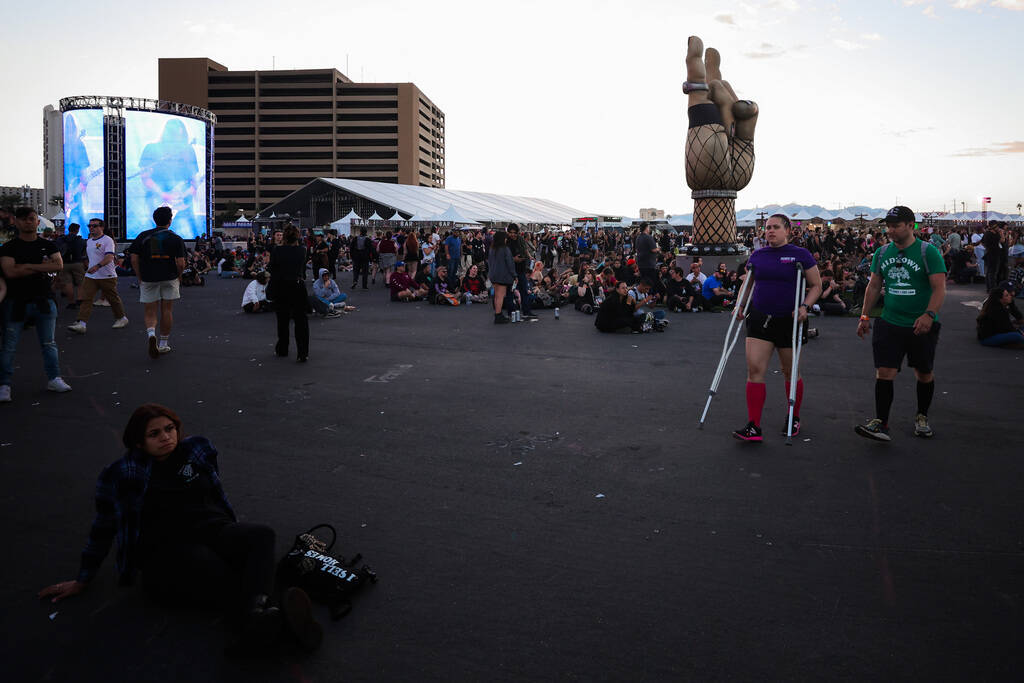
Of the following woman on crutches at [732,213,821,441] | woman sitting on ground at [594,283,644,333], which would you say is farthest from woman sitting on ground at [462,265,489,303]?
woman on crutches at [732,213,821,441]

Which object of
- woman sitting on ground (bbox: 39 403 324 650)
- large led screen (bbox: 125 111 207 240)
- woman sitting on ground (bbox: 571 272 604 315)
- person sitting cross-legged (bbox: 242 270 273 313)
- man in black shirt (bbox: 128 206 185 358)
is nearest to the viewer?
woman sitting on ground (bbox: 39 403 324 650)

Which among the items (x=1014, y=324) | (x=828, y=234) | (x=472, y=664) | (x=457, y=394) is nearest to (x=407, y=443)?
(x=457, y=394)

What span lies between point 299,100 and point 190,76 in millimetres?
17445

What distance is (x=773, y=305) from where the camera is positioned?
242 inches

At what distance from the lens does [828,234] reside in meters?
38.4

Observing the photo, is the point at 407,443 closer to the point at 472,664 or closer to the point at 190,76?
the point at 472,664

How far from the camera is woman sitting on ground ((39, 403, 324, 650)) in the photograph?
333 centimetres

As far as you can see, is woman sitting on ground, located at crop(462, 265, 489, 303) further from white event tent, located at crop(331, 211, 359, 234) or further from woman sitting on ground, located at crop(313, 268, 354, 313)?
white event tent, located at crop(331, 211, 359, 234)

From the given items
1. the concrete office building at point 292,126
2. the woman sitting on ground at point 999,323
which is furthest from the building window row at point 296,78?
the woman sitting on ground at point 999,323

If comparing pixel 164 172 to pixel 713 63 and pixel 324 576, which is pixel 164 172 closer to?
pixel 713 63

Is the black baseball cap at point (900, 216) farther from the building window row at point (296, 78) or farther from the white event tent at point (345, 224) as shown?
the building window row at point (296, 78)

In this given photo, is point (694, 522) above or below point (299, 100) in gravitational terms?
below

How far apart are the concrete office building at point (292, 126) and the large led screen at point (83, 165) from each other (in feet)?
270

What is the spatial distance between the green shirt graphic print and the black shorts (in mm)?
71
